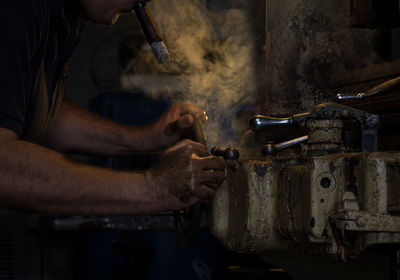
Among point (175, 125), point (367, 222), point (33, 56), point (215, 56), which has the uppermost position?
point (215, 56)

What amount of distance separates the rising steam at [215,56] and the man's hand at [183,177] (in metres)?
0.92

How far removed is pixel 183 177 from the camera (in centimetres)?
133

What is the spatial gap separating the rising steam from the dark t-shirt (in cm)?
75

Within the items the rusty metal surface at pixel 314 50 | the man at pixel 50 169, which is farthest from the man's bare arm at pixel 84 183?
the rusty metal surface at pixel 314 50

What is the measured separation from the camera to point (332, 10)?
206 centimetres

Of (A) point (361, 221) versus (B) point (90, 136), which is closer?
(A) point (361, 221)

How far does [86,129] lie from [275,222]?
3.45ft

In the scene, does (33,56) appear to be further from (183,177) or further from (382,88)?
(382,88)

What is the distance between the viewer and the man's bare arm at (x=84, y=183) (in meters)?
1.26

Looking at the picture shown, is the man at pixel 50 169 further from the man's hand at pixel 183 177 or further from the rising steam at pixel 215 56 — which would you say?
the rising steam at pixel 215 56

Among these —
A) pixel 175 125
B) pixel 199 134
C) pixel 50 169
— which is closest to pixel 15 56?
pixel 50 169

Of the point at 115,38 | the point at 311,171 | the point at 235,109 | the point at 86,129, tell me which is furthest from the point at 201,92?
the point at 115,38

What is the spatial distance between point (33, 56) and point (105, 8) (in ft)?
1.05

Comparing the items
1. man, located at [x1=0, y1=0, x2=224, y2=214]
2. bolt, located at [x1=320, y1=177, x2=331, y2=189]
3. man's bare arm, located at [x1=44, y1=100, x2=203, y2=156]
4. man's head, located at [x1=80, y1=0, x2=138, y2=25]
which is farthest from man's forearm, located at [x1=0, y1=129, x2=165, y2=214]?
man's bare arm, located at [x1=44, y1=100, x2=203, y2=156]
